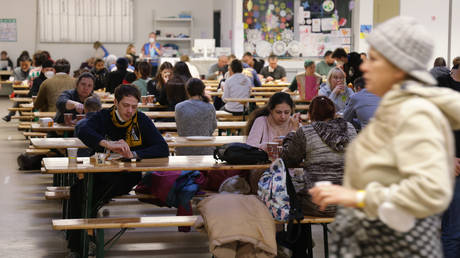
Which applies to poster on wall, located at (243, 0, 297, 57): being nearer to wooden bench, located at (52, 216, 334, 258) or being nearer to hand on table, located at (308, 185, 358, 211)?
wooden bench, located at (52, 216, 334, 258)

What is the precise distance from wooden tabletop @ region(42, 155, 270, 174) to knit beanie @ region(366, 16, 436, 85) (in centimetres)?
233

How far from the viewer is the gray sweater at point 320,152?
3920mm

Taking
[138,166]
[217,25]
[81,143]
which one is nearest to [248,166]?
[138,166]

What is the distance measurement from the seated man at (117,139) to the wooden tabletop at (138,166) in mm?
155

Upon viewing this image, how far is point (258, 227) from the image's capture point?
3.71 meters

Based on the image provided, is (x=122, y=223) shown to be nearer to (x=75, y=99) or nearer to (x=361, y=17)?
(x=75, y=99)

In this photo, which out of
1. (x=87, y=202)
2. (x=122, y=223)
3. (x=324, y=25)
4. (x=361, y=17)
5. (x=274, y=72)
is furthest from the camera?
(x=324, y=25)

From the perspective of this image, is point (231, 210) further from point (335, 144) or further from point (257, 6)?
point (257, 6)

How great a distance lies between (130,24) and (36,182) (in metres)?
12.8

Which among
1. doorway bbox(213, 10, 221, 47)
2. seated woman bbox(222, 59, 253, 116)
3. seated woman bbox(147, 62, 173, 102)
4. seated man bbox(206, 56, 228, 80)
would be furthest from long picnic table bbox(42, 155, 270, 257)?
doorway bbox(213, 10, 221, 47)

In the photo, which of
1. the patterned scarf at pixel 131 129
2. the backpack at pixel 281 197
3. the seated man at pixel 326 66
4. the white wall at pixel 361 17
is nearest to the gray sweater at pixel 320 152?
→ the backpack at pixel 281 197

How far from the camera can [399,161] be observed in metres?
1.76

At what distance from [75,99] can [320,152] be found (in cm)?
320

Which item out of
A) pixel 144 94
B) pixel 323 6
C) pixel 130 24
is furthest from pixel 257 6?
pixel 144 94
